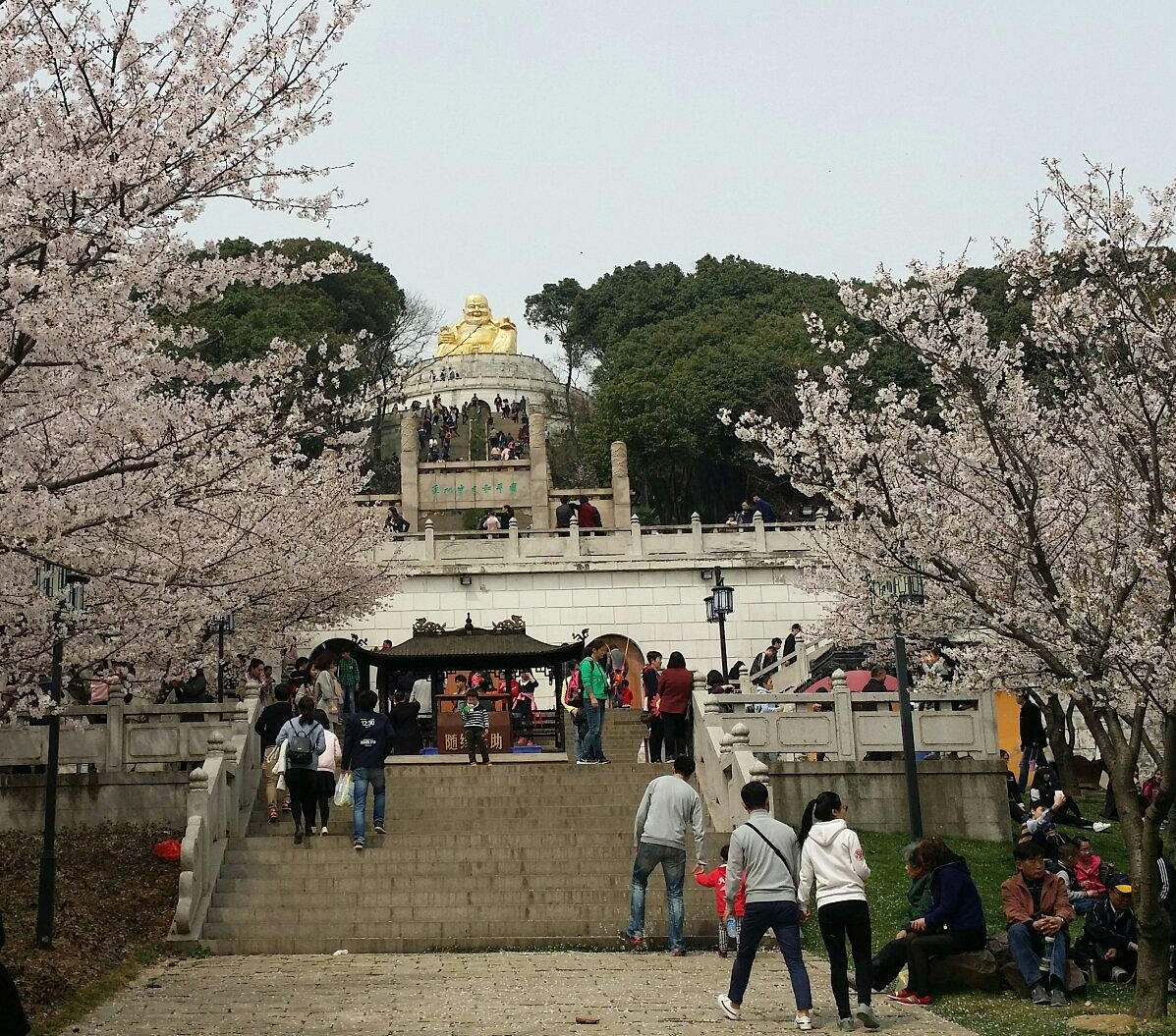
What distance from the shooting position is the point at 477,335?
75.5 meters

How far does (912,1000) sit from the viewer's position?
41.8 feet

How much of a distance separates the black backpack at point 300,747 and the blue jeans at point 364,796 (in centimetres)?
57

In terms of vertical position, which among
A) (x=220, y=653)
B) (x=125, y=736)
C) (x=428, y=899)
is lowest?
(x=428, y=899)

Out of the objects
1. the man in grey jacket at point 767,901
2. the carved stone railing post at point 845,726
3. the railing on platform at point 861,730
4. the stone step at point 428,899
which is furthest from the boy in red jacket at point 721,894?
the carved stone railing post at point 845,726

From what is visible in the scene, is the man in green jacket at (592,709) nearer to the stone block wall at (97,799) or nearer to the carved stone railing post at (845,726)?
the carved stone railing post at (845,726)

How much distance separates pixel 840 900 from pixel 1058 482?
7405mm

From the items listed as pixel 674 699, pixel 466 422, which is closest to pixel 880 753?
pixel 674 699

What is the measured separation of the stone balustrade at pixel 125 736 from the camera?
64.5 ft

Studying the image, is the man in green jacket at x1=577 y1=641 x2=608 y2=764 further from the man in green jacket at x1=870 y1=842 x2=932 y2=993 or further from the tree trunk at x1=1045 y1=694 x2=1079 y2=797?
the man in green jacket at x1=870 y1=842 x2=932 y2=993

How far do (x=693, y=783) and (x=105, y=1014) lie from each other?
9.86 meters

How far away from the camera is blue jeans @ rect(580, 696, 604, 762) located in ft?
76.8

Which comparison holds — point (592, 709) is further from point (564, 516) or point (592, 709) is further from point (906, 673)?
point (564, 516)

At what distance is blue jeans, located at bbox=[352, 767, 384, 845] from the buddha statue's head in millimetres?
59106

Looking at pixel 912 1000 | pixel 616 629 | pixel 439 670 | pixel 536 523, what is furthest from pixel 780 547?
pixel 912 1000
